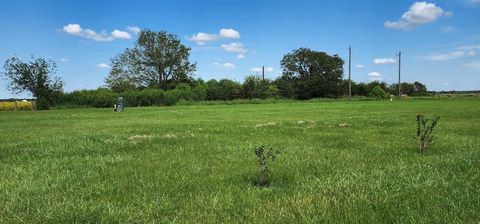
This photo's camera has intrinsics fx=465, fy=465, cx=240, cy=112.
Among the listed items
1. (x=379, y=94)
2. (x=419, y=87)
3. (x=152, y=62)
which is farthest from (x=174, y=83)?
(x=419, y=87)

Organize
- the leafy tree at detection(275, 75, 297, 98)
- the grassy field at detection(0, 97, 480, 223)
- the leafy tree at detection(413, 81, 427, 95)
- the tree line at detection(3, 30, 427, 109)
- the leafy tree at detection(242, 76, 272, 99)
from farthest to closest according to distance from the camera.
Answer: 1. the leafy tree at detection(413, 81, 427, 95)
2. the leafy tree at detection(275, 75, 297, 98)
3. the leafy tree at detection(242, 76, 272, 99)
4. the tree line at detection(3, 30, 427, 109)
5. the grassy field at detection(0, 97, 480, 223)

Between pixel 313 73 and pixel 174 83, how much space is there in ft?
113

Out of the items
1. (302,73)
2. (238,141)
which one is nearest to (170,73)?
(302,73)

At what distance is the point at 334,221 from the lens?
13.7ft

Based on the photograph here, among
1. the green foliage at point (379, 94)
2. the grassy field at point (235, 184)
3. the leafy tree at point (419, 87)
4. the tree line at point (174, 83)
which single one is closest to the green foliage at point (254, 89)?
the tree line at point (174, 83)

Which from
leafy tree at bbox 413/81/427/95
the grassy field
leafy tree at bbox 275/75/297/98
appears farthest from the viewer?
leafy tree at bbox 413/81/427/95

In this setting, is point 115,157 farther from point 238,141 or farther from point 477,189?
point 477,189

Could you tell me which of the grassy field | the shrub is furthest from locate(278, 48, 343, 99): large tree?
the grassy field

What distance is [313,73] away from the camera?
107000 millimetres

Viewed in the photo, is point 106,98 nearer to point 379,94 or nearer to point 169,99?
point 169,99

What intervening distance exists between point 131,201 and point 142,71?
8544 cm

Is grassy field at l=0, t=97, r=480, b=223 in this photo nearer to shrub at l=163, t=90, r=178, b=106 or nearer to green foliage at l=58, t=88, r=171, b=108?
green foliage at l=58, t=88, r=171, b=108

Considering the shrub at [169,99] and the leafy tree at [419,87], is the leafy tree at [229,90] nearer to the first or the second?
the shrub at [169,99]

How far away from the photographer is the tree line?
6178 cm
